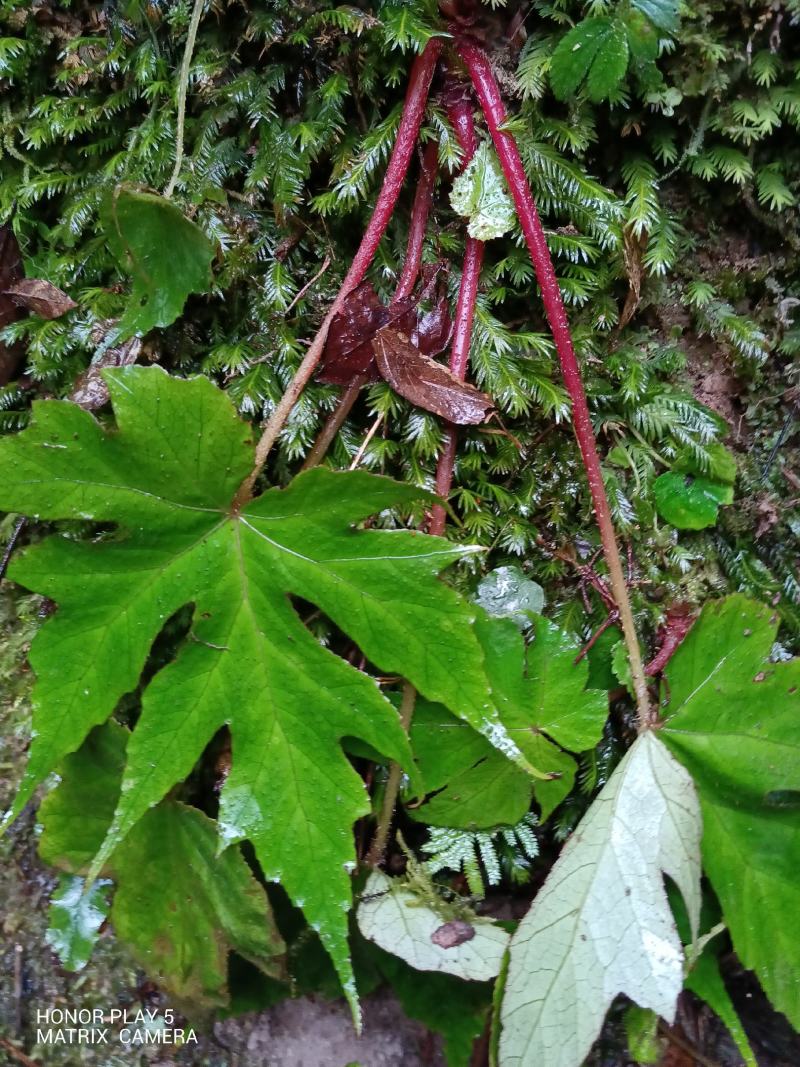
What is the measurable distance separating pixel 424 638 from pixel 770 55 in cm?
103

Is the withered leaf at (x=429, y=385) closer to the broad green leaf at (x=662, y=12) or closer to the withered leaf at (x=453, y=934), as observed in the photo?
the broad green leaf at (x=662, y=12)

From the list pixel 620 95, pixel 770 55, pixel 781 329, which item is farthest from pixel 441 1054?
pixel 770 55

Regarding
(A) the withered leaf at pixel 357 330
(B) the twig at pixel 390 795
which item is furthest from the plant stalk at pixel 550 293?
(B) the twig at pixel 390 795

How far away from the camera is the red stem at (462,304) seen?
3.71 ft

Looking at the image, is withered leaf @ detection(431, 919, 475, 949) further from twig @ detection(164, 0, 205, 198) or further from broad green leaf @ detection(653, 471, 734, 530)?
twig @ detection(164, 0, 205, 198)

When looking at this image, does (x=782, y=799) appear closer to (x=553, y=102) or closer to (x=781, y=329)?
(x=781, y=329)

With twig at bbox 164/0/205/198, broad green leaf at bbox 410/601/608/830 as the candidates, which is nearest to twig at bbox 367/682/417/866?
broad green leaf at bbox 410/601/608/830

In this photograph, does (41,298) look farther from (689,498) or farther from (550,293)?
(689,498)

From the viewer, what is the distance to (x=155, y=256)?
1127 millimetres

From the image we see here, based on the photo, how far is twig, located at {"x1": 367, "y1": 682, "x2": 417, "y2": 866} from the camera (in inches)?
41.6

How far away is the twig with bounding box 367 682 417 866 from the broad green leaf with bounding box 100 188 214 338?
2.24ft

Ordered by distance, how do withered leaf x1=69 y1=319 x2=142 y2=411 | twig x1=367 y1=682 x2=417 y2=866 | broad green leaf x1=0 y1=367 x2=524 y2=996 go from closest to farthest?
1. broad green leaf x1=0 y1=367 x2=524 y2=996
2. twig x1=367 y1=682 x2=417 y2=866
3. withered leaf x1=69 y1=319 x2=142 y2=411

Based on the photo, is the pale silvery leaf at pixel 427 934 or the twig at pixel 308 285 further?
the twig at pixel 308 285

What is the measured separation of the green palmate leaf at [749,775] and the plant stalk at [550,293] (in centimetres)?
9
